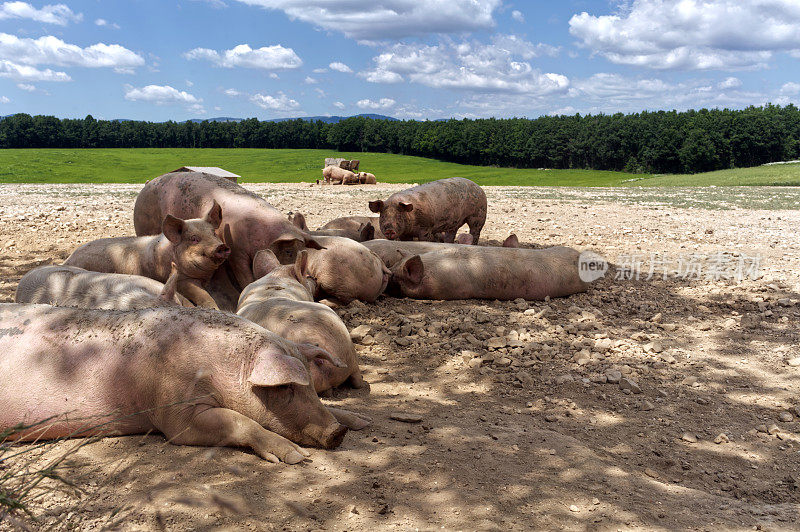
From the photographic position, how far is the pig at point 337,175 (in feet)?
95.9

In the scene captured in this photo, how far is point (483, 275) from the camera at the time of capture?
26.2ft

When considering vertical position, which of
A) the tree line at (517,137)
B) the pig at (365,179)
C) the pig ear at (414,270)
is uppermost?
the tree line at (517,137)

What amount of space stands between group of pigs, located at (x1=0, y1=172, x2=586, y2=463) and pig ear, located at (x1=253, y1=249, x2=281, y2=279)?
0.02m

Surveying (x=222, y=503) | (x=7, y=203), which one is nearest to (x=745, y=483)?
(x=222, y=503)

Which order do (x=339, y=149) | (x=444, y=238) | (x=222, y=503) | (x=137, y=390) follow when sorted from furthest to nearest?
(x=339, y=149) → (x=444, y=238) → (x=137, y=390) → (x=222, y=503)

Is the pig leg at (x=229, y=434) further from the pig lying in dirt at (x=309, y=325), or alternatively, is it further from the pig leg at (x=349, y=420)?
the pig lying in dirt at (x=309, y=325)

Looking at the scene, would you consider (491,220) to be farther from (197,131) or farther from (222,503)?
(197,131)

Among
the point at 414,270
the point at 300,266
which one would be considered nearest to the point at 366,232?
the point at 414,270

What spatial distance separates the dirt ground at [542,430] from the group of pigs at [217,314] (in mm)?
210

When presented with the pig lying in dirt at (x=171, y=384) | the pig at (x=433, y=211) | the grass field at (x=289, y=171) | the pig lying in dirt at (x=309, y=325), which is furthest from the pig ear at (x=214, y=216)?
the grass field at (x=289, y=171)

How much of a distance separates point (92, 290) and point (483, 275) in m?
4.46

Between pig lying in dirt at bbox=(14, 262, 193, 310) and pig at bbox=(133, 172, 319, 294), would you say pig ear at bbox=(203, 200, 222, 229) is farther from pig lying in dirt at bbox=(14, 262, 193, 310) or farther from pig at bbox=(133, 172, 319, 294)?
A: pig lying in dirt at bbox=(14, 262, 193, 310)

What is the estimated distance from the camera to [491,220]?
14.1 m

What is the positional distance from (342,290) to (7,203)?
41.2ft
